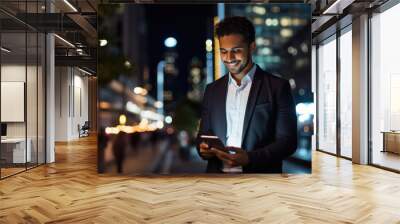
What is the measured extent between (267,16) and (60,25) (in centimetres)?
442

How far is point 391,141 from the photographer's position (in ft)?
25.5

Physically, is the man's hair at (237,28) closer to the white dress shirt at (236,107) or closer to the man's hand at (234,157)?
the white dress shirt at (236,107)

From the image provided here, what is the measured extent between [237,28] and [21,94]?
4346 millimetres

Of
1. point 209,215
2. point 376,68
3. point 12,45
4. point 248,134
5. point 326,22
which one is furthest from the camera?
point 326,22

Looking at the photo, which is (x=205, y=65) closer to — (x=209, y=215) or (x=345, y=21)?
(x=209, y=215)

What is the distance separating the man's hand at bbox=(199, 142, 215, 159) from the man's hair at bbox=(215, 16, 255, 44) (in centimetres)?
186

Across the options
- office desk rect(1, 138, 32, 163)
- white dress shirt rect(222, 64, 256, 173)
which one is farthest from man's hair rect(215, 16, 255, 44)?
office desk rect(1, 138, 32, 163)

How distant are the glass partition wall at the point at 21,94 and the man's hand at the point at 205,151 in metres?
3.46

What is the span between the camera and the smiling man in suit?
6.58 m

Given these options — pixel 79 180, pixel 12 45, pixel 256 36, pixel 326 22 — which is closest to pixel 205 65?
pixel 256 36

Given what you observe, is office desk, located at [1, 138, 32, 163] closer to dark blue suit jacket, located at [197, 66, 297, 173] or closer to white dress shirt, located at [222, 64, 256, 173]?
dark blue suit jacket, located at [197, 66, 297, 173]

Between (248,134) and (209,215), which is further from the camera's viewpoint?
(248,134)

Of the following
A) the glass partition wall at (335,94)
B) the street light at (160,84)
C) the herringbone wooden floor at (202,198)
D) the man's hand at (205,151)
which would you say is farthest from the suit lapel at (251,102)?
the glass partition wall at (335,94)

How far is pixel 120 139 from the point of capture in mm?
6875
